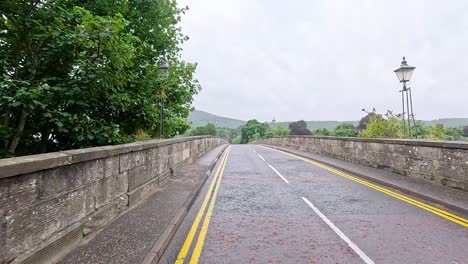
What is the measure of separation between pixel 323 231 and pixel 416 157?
641 centimetres

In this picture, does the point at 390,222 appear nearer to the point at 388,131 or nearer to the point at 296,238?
the point at 296,238

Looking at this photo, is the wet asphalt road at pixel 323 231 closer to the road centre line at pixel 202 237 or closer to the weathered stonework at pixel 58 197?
the road centre line at pixel 202 237

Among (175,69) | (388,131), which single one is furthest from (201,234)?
(388,131)

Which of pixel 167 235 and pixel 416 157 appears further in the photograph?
pixel 416 157

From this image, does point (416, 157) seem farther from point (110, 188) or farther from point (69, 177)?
point (69, 177)

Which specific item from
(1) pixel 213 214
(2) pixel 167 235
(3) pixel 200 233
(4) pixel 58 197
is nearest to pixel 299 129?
(1) pixel 213 214

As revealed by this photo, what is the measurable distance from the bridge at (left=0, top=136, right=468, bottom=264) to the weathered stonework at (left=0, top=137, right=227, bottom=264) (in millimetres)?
14

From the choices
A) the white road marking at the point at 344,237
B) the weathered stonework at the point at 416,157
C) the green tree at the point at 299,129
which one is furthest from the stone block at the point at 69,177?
the green tree at the point at 299,129

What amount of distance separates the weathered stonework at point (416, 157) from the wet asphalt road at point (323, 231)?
205 centimetres

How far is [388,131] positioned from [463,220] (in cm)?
3419

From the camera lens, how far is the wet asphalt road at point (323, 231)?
13.5ft

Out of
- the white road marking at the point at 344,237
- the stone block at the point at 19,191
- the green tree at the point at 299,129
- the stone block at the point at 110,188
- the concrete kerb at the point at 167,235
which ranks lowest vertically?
the white road marking at the point at 344,237

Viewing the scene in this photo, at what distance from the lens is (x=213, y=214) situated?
623cm

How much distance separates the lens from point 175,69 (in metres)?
15.1
